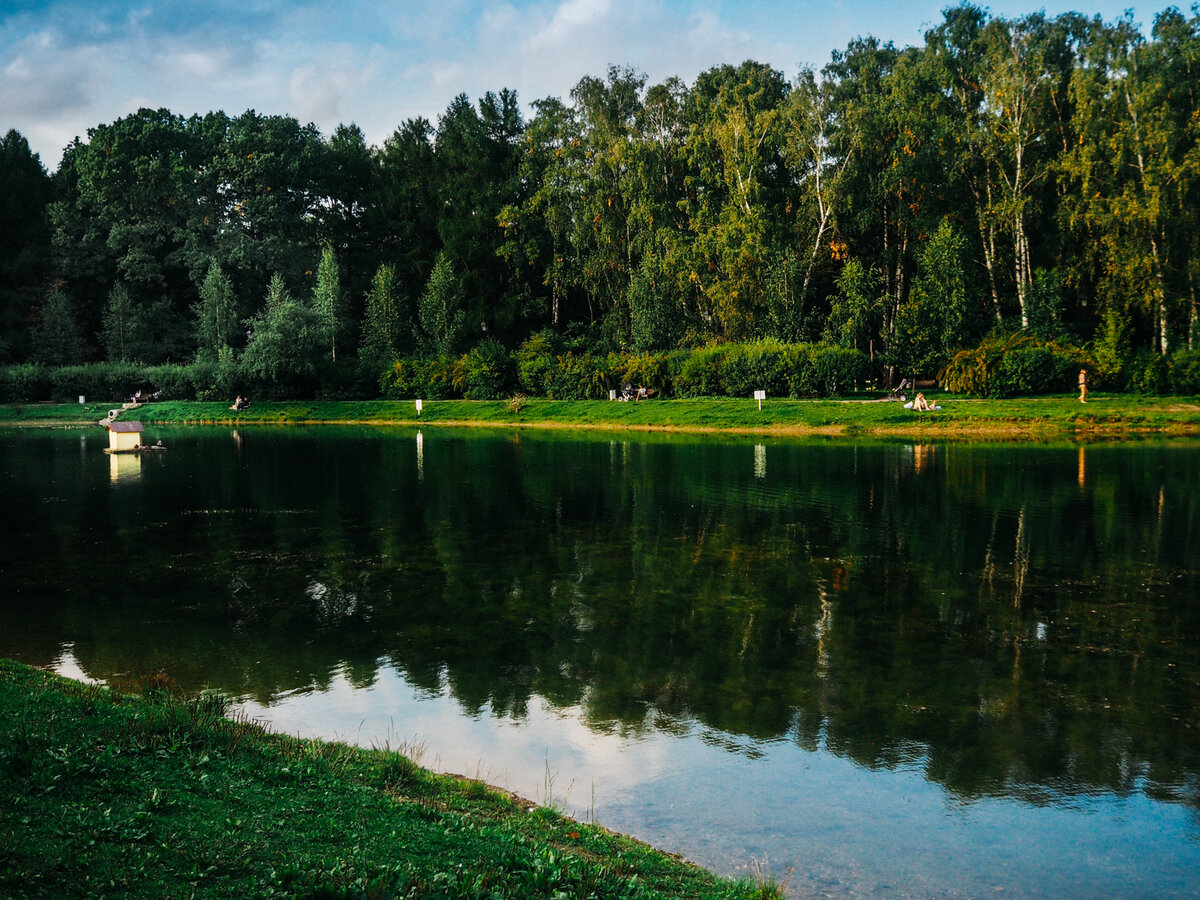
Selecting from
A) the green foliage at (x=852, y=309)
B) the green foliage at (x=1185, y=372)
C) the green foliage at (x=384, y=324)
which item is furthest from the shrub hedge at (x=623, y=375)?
the green foliage at (x=852, y=309)

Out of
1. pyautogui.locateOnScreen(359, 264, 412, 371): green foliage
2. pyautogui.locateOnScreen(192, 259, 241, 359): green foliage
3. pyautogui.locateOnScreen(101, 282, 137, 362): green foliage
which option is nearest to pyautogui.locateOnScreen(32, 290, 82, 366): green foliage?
pyautogui.locateOnScreen(101, 282, 137, 362): green foliage

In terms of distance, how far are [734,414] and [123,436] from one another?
27.9m

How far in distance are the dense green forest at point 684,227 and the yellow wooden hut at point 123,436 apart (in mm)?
22850

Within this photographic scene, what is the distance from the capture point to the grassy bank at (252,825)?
455cm

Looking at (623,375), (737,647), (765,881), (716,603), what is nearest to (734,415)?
(623,375)

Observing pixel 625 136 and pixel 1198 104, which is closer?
pixel 1198 104

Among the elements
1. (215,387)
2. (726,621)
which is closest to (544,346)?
(215,387)

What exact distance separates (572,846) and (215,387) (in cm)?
6455

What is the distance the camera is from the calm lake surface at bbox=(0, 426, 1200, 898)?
705 centimetres

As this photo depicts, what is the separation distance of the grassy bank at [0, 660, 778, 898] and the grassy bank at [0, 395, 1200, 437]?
36.2 meters

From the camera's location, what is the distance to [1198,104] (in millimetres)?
46062

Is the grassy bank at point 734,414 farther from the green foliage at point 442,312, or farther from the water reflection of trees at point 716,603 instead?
the water reflection of trees at point 716,603

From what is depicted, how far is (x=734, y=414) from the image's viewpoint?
45562mm

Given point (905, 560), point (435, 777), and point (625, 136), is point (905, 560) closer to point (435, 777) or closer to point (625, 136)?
point (435, 777)
